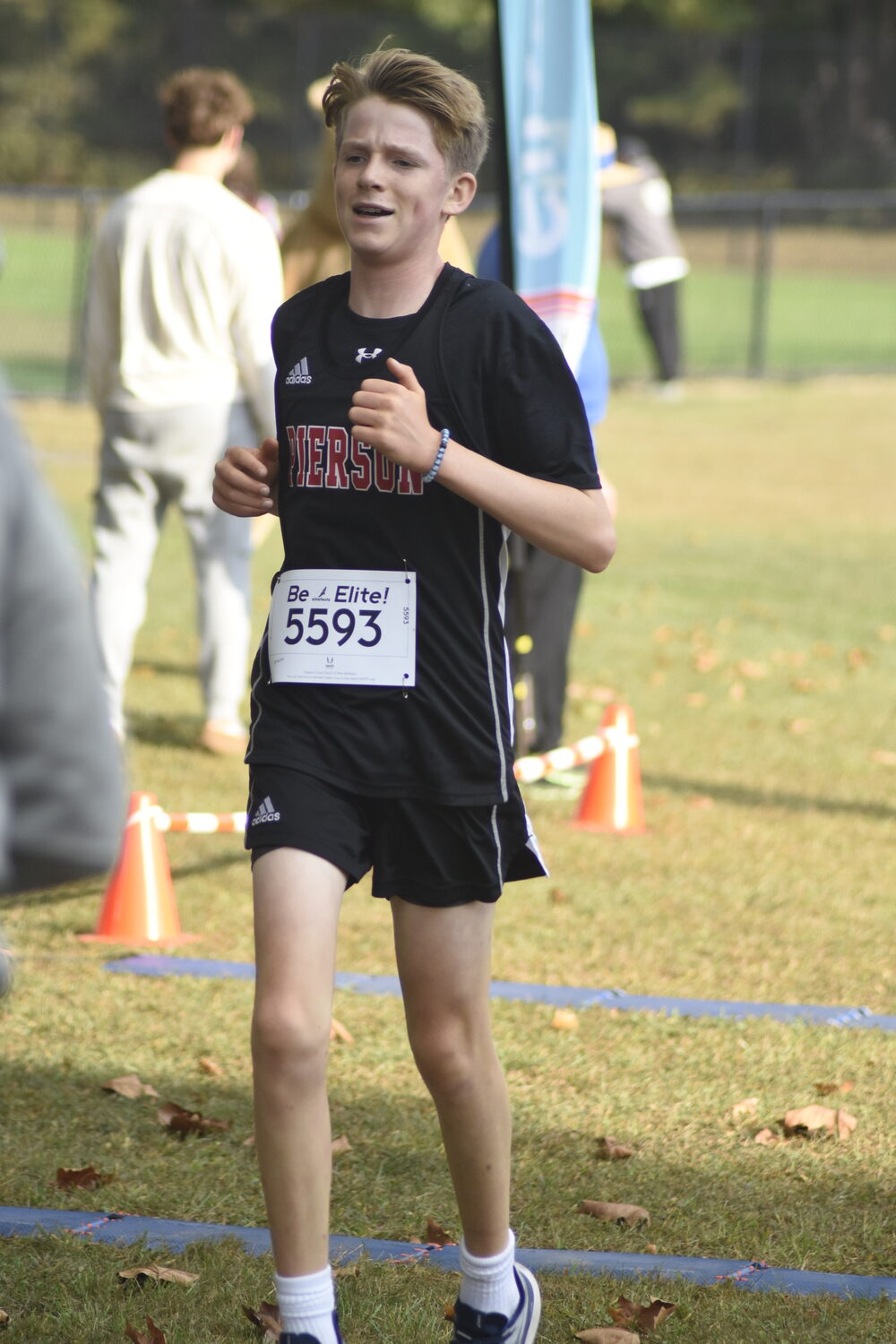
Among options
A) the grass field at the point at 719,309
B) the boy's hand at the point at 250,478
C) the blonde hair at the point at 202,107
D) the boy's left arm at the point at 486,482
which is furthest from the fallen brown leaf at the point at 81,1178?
the grass field at the point at 719,309

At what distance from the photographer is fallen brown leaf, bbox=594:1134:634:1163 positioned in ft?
13.6

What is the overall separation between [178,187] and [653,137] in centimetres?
3867

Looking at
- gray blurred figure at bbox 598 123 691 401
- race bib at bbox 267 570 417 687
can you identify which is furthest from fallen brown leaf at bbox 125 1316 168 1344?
gray blurred figure at bbox 598 123 691 401

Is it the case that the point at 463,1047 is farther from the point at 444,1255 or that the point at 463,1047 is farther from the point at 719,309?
the point at 719,309

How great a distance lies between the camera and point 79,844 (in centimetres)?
176

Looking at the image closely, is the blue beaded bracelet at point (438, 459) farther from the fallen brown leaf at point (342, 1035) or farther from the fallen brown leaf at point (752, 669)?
the fallen brown leaf at point (752, 669)

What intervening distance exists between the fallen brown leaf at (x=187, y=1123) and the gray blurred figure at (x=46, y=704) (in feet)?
8.55

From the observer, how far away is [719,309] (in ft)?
99.9

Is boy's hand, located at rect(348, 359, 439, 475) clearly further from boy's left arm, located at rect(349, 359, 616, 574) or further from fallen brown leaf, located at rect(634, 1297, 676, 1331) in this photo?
fallen brown leaf, located at rect(634, 1297, 676, 1331)

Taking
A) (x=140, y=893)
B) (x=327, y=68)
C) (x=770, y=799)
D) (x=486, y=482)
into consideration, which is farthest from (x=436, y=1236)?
(x=327, y=68)

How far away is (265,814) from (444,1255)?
1.14 m

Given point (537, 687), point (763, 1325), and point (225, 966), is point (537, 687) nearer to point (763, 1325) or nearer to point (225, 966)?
point (225, 966)

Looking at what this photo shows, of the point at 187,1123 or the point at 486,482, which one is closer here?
the point at 486,482

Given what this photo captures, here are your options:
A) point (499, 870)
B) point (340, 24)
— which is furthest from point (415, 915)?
point (340, 24)
